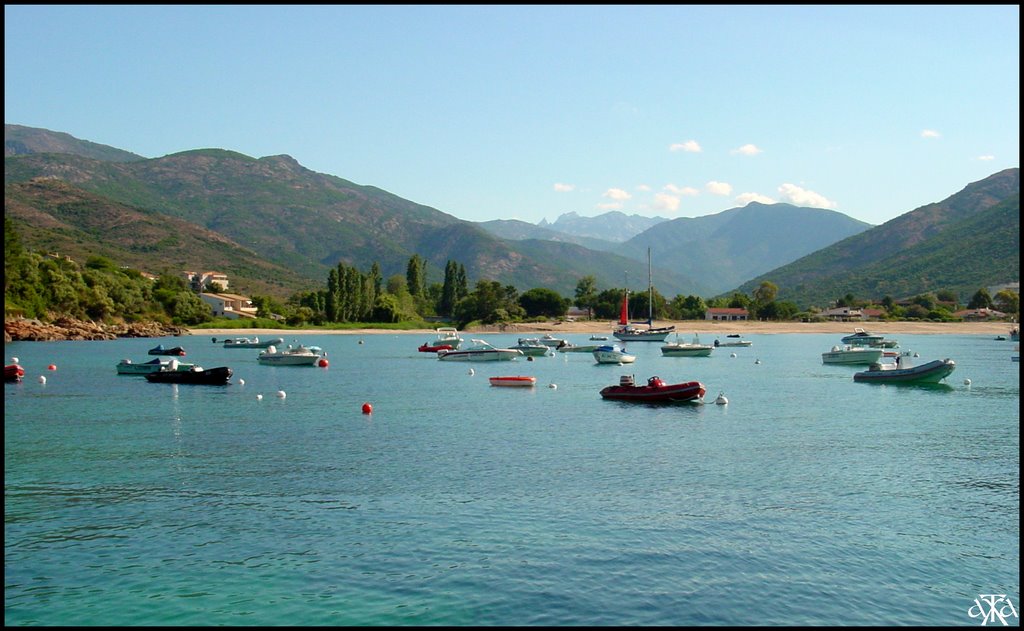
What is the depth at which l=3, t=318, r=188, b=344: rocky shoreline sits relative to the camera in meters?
124

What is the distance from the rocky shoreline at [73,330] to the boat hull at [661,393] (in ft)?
329

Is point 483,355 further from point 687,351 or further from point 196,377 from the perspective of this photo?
point 196,377

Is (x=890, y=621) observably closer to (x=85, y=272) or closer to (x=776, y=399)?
(x=776, y=399)

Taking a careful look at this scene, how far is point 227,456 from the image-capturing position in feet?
107

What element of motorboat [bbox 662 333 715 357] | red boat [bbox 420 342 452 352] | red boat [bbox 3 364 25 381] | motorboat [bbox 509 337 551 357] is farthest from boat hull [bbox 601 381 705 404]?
red boat [bbox 420 342 452 352]

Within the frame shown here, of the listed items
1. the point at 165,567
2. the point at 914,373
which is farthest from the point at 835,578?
the point at 914,373

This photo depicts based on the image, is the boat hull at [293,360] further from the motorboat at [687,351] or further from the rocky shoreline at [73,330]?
the rocky shoreline at [73,330]

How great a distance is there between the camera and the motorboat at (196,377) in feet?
205

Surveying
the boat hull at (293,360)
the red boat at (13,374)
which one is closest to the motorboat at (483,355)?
the boat hull at (293,360)

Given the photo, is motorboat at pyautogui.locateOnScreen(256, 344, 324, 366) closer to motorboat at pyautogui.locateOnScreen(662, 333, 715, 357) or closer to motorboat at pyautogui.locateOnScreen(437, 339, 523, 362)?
motorboat at pyautogui.locateOnScreen(437, 339, 523, 362)

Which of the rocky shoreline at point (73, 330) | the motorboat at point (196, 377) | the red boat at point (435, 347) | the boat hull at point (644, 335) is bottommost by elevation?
the motorboat at point (196, 377)

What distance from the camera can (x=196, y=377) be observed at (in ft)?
206

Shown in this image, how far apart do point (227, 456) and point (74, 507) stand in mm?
8544

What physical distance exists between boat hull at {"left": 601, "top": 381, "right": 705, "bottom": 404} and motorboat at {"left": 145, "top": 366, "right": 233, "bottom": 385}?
94.8 ft
